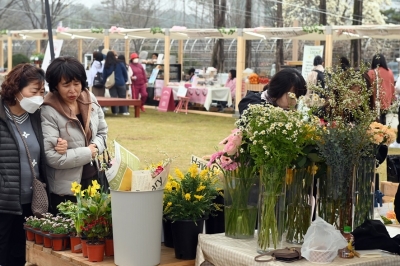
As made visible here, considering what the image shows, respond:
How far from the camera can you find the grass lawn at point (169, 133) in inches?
451

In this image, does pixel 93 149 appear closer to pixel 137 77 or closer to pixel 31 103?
pixel 31 103

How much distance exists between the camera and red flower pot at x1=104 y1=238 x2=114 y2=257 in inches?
137

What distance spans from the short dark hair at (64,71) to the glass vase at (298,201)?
1.52 metres

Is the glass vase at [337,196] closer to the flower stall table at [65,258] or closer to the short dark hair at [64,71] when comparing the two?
the flower stall table at [65,258]

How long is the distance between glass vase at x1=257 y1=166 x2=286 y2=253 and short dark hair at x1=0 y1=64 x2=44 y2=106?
164 centimetres

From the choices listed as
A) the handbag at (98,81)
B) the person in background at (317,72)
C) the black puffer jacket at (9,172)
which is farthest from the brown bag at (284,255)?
the handbag at (98,81)

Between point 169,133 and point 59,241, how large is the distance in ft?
35.1

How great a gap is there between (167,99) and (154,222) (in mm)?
16686

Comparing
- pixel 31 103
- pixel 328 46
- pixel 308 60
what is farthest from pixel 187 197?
pixel 328 46

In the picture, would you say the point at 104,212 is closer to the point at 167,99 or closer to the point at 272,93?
the point at 272,93

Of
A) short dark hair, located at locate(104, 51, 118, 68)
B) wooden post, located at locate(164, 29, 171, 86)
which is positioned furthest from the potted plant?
wooden post, located at locate(164, 29, 171, 86)

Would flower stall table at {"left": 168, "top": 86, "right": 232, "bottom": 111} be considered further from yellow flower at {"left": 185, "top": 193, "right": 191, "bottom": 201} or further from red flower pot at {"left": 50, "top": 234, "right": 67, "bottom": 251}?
yellow flower at {"left": 185, "top": 193, "right": 191, "bottom": 201}

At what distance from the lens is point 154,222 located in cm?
331

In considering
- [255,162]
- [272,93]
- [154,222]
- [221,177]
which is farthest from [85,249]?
[272,93]
